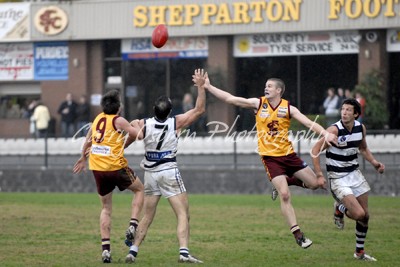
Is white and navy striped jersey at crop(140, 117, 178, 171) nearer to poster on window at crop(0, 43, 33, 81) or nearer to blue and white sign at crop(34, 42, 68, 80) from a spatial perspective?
blue and white sign at crop(34, 42, 68, 80)

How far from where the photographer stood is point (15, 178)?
30.5 metres

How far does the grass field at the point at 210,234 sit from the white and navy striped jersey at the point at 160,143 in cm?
127

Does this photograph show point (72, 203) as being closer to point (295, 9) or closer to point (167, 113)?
point (167, 113)

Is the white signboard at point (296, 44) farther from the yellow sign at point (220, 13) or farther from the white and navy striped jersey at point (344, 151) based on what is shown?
the white and navy striped jersey at point (344, 151)

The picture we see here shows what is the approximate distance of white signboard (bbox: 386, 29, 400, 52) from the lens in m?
35.2

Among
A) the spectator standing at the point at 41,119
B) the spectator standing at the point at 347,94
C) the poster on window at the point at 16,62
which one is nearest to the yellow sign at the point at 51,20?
the poster on window at the point at 16,62

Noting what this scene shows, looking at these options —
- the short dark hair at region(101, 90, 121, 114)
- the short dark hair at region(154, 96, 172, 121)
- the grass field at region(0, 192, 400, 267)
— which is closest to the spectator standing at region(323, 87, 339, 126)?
the grass field at region(0, 192, 400, 267)

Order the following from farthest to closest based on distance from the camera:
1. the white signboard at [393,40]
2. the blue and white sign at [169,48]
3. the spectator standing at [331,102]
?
the blue and white sign at [169,48] → the white signboard at [393,40] → the spectator standing at [331,102]

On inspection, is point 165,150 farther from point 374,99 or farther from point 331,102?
point 374,99

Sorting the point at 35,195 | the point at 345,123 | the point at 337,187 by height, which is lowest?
the point at 35,195

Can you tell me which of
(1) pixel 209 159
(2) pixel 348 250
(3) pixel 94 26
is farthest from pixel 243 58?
(2) pixel 348 250

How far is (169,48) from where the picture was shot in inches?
1545

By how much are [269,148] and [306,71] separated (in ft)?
73.9

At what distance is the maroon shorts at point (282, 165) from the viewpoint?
1448 centimetres
